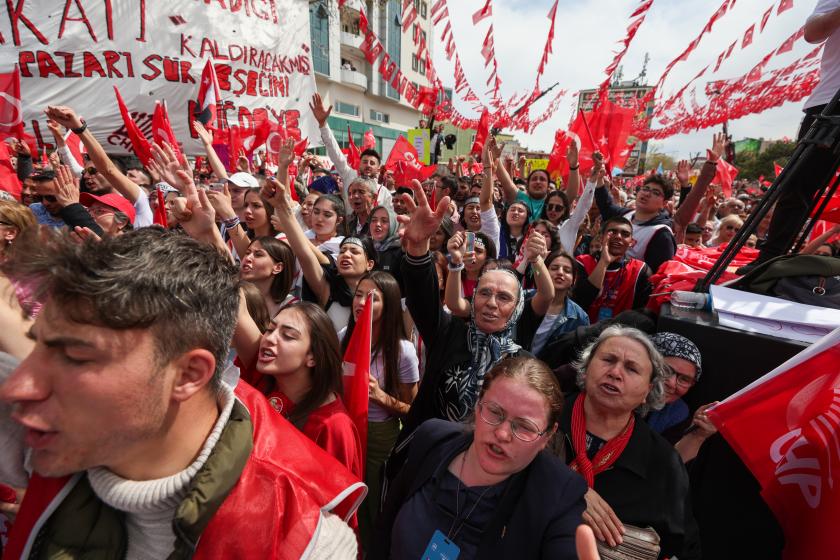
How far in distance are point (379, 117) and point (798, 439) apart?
3562 cm

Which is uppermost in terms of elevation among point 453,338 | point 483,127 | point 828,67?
point 483,127

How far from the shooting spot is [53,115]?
11.2 ft

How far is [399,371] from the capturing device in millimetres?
2471

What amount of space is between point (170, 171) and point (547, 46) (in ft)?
16.6

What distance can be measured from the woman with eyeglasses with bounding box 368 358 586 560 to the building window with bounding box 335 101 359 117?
29795mm

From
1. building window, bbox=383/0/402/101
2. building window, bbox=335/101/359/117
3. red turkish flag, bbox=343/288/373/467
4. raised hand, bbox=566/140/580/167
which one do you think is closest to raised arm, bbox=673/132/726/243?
raised hand, bbox=566/140/580/167

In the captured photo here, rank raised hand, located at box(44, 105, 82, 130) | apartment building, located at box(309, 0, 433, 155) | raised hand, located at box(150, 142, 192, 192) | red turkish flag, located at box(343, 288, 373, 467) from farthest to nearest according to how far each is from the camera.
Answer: apartment building, located at box(309, 0, 433, 155) < raised hand, located at box(44, 105, 82, 130) < raised hand, located at box(150, 142, 192, 192) < red turkish flag, located at box(343, 288, 373, 467)

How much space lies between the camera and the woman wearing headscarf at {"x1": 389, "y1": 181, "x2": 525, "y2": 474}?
84.7 inches

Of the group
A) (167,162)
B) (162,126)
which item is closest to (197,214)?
(167,162)

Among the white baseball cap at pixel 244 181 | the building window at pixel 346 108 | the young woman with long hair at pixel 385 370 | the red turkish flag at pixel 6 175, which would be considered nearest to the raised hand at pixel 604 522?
the young woman with long hair at pixel 385 370

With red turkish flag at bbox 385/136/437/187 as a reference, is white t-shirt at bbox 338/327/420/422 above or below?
below

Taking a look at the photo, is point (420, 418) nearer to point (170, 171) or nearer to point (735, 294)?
A: point (735, 294)

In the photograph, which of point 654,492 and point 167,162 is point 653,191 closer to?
point 654,492

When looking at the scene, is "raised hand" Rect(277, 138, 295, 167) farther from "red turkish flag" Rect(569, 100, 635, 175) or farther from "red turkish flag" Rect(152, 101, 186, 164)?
"red turkish flag" Rect(569, 100, 635, 175)
